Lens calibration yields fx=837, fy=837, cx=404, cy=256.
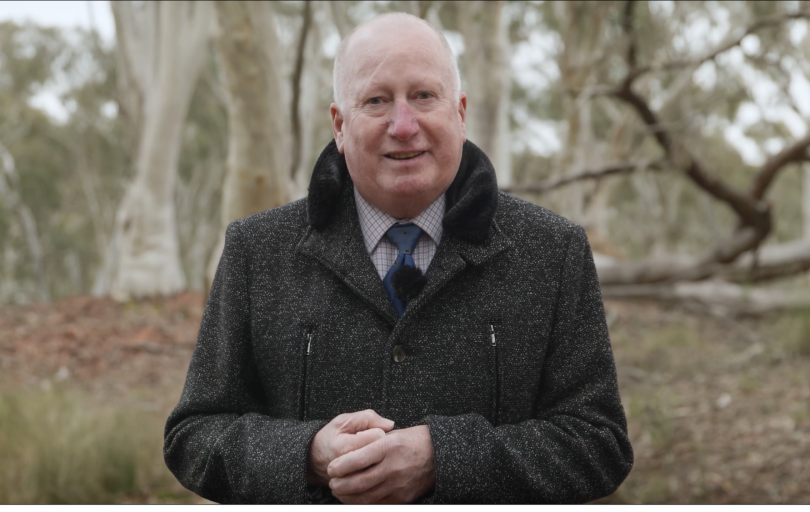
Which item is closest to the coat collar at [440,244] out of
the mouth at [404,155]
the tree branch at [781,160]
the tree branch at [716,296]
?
the mouth at [404,155]

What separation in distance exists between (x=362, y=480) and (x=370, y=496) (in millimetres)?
51

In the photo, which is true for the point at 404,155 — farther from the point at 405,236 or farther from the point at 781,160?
the point at 781,160

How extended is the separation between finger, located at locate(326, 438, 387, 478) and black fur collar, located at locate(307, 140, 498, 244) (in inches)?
20.4

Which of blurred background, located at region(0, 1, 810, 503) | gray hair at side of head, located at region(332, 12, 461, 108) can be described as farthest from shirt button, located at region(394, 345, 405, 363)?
blurred background, located at region(0, 1, 810, 503)

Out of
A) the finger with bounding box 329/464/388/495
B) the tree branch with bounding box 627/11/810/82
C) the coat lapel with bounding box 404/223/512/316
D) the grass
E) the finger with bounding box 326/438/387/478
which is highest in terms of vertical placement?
the tree branch with bounding box 627/11/810/82

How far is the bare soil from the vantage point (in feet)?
16.6

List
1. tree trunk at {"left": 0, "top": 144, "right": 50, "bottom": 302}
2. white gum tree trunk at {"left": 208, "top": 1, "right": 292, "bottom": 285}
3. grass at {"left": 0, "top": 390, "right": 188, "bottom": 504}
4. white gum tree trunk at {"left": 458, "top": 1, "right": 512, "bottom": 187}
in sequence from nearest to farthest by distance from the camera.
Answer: grass at {"left": 0, "top": 390, "right": 188, "bottom": 504}
white gum tree trunk at {"left": 208, "top": 1, "right": 292, "bottom": 285}
white gum tree trunk at {"left": 458, "top": 1, "right": 512, "bottom": 187}
tree trunk at {"left": 0, "top": 144, "right": 50, "bottom": 302}

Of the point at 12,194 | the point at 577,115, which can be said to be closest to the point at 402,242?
the point at 577,115

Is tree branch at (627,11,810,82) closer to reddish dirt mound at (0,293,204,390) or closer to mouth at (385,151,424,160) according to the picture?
mouth at (385,151,424,160)

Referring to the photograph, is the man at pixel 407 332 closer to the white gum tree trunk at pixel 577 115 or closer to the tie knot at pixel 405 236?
the tie knot at pixel 405 236

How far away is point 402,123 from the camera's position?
178 centimetres

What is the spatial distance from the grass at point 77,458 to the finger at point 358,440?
129 inches

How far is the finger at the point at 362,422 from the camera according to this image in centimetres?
172

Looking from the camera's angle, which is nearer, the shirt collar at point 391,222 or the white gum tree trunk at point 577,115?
the shirt collar at point 391,222
